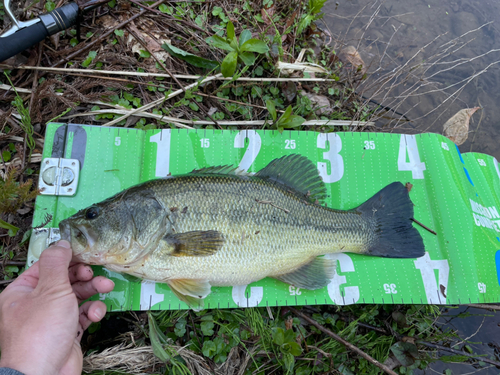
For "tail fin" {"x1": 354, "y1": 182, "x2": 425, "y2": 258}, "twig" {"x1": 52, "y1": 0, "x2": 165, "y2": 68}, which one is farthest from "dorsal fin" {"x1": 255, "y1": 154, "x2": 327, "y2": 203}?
"twig" {"x1": 52, "y1": 0, "x2": 165, "y2": 68}

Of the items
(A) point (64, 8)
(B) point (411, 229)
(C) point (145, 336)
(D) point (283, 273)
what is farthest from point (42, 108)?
(B) point (411, 229)

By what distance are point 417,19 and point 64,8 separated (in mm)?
4528

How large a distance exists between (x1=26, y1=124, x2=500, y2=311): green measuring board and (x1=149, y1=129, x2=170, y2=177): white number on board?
0.03 ft

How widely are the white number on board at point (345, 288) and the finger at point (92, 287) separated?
1999 mm

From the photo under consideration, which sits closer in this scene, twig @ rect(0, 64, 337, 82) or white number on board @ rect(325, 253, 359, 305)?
white number on board @ rect(325, 253, 359, 305)

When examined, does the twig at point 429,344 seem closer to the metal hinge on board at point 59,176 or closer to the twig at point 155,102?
the twig at point 155,102

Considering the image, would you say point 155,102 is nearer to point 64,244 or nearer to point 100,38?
point 100,38

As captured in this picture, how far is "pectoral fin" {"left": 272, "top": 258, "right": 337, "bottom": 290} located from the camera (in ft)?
9.18

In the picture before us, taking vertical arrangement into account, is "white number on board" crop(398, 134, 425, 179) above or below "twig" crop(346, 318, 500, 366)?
above

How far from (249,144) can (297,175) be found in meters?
0.64

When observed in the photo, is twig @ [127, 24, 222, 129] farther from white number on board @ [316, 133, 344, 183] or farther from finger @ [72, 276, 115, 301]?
finger @ [72, 276, 115, 301]

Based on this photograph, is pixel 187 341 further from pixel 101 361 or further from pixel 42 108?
pixel 42 108

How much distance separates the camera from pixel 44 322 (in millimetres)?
1909

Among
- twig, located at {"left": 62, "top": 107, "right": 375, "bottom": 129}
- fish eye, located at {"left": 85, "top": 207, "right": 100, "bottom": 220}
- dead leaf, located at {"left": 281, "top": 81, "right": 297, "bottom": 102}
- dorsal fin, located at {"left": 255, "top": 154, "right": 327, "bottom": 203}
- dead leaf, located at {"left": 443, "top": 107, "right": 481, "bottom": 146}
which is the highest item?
dead leaf, located at {"left": 281, "top": 81, "right": 297, "bottom": 102}
